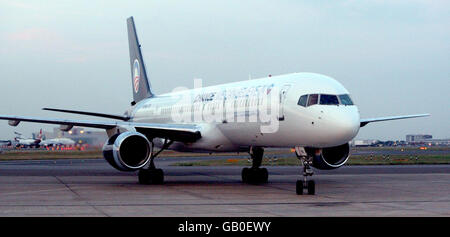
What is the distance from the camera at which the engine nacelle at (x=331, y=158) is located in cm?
2281

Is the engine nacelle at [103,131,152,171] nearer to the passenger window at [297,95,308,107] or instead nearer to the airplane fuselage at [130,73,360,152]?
the airplane fuselage at [130,73,360,152]

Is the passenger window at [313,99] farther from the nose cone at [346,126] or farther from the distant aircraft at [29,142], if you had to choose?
the distant aircraft at [29,142]

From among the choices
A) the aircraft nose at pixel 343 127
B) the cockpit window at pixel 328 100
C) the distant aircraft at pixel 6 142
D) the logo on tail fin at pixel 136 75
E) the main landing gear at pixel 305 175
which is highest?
the logo on tail fin at pixel 136 75

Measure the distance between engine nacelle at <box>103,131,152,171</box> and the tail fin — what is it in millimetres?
10661

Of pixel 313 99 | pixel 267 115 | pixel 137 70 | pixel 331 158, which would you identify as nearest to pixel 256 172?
pixel 331 158

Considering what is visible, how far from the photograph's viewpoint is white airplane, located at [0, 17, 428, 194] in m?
19.7

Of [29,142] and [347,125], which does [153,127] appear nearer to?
[347,125]

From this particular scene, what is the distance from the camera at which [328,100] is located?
1992cm

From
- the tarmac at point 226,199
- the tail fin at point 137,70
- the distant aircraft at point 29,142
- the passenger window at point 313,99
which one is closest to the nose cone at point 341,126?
the passenger window at point 313,99

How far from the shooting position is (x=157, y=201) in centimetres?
1789

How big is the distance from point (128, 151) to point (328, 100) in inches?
318

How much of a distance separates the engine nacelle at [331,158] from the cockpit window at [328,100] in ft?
10.2
